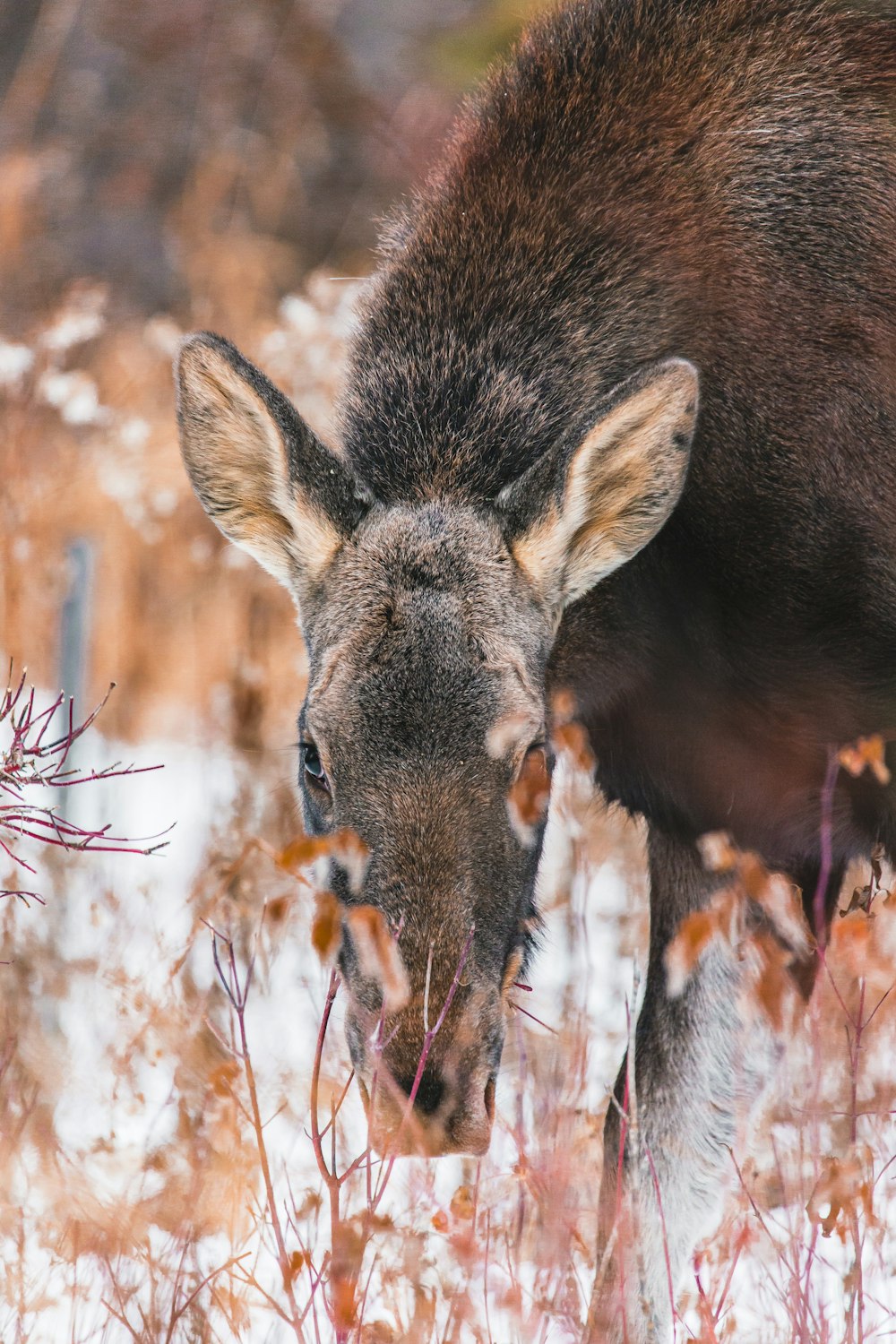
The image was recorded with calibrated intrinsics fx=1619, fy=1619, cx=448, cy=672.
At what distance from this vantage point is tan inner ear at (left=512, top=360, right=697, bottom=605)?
371 cm

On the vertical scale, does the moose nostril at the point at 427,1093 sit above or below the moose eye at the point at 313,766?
below

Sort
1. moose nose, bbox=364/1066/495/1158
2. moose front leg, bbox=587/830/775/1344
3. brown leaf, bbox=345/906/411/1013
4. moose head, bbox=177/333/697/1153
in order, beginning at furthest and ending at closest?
moose front leg, bbox=587/830/775/1344
moose head, bbox=177/333/697/1153
moose nose, bbox=364/1066/495/1158
brown leaf, bbox=345/906/411/1013

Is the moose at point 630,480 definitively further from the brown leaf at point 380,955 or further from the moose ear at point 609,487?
the brown leaf at point 380,955

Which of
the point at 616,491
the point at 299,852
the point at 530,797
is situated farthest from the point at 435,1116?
the point at 616,491

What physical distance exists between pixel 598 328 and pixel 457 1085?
81.3 inches

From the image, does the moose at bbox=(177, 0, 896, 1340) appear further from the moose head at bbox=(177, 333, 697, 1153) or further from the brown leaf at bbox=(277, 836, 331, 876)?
the brown leaf at bbox=(277, 836, 331, 876)

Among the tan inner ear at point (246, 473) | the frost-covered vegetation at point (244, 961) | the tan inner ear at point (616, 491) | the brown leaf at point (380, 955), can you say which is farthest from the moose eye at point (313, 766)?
the tan inner ear at point (616, 491)

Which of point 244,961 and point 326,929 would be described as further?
point 244,961

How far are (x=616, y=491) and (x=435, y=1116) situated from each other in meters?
1.55

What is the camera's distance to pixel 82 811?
736 cm

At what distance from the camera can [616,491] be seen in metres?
3.88

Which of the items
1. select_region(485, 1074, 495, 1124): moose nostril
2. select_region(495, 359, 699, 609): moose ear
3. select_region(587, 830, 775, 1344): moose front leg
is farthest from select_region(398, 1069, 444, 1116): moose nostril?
select_region(587, 830, 775, 1344): moose front leg

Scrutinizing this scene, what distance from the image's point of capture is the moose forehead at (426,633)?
3.42m

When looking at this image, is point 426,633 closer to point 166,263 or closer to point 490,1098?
point 490,1098
